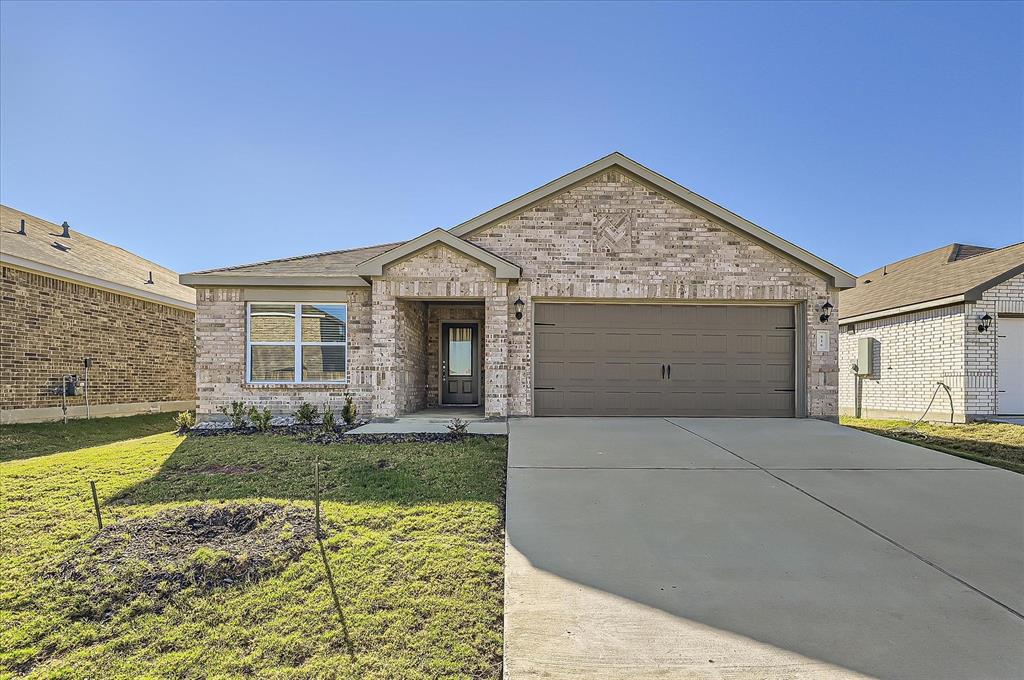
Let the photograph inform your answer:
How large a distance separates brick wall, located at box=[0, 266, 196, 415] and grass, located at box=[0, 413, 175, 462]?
821 millimetres

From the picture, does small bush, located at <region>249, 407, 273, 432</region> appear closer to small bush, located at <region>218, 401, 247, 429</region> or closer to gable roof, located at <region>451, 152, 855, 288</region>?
small bush, located at <region>218, 401, 247, 429</region>

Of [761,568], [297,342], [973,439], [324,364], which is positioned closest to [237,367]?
[297,342]

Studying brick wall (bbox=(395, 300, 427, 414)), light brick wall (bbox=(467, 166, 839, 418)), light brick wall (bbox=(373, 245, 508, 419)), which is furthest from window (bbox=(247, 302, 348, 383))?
light brick wall (bbox=(467, 166, 839, 418))

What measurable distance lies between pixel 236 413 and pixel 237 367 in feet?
3.37

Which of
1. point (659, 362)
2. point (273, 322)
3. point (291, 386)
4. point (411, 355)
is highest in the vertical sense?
point (273, 322)

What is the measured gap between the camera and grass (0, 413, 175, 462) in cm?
876

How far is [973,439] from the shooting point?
9789 mm

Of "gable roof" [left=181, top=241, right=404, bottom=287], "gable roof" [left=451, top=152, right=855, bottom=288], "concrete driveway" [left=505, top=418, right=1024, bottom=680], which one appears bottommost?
"concrete driveway" [left=505, top=418, right=1024, bottom=680]

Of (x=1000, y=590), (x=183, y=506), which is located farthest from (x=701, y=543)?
(x=183, y=506)

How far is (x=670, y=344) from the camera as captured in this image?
10.4 m

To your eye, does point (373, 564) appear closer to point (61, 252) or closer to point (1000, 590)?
point (1000, 590)

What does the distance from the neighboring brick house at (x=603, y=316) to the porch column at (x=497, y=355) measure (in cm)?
26

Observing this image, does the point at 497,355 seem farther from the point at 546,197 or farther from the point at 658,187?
the point at 658,187

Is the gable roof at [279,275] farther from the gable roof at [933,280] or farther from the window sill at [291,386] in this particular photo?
the gable roof at [933,280]
